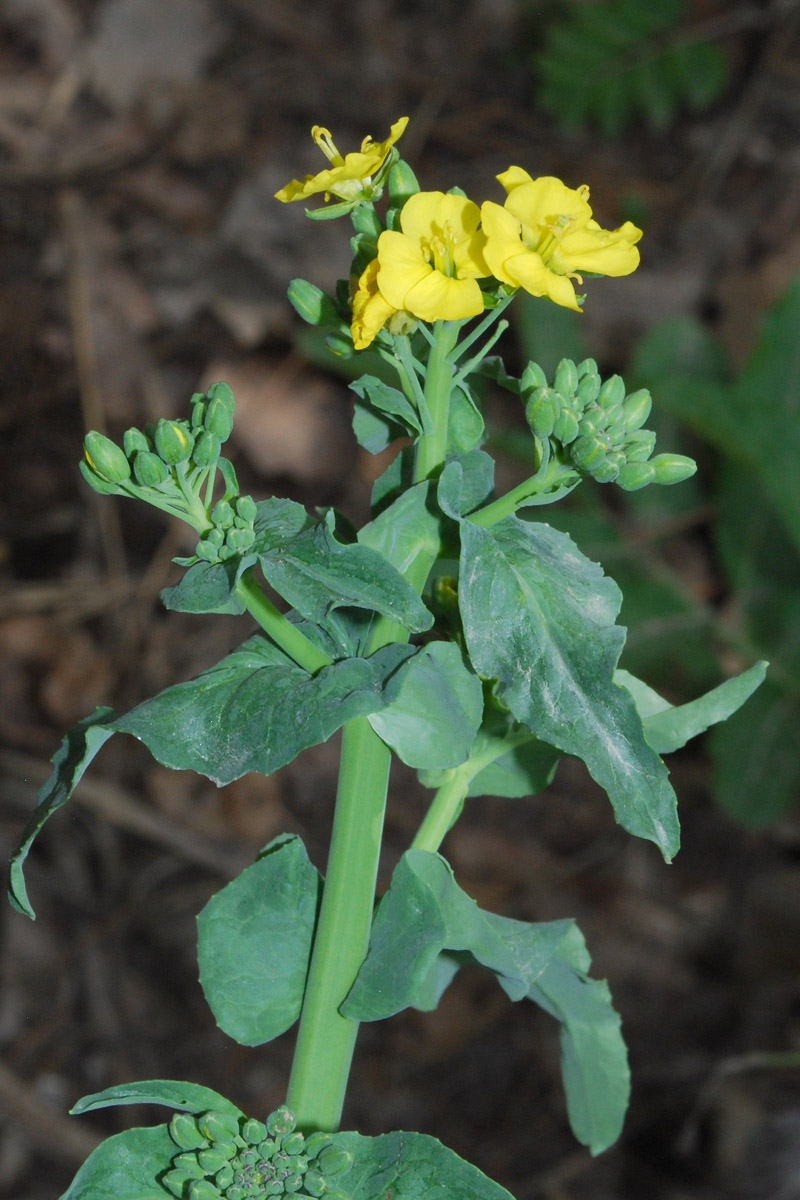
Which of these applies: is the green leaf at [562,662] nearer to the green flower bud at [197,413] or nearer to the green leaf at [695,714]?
the green leaf at [695,714]

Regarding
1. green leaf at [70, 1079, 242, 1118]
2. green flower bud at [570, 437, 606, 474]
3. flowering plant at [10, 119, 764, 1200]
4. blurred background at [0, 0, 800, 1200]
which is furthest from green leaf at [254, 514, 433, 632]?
blurred background at [0, 0, 800, 1200]

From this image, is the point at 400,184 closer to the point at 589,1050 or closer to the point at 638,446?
the point at 638,446

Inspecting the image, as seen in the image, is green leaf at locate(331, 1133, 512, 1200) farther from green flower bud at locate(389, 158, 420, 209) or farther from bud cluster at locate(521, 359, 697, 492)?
green flower bud at locate(389, 158, 420, 209)

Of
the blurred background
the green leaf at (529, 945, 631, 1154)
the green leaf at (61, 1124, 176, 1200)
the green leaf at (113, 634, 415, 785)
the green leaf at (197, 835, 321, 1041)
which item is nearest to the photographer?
the green leaf at (113, 634, 415, 785)

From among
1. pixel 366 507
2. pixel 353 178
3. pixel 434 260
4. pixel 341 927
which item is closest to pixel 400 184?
pixel 353 178

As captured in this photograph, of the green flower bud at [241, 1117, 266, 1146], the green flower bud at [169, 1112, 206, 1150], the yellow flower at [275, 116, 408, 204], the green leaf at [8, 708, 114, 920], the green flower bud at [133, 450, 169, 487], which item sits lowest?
the green flower bud at [169, 1112, 206, 1150]

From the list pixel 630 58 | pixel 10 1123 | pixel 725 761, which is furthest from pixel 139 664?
pixel 630 58

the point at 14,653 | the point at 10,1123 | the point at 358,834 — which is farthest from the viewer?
the point at 14,653

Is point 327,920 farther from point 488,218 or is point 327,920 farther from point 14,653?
point 14,653
